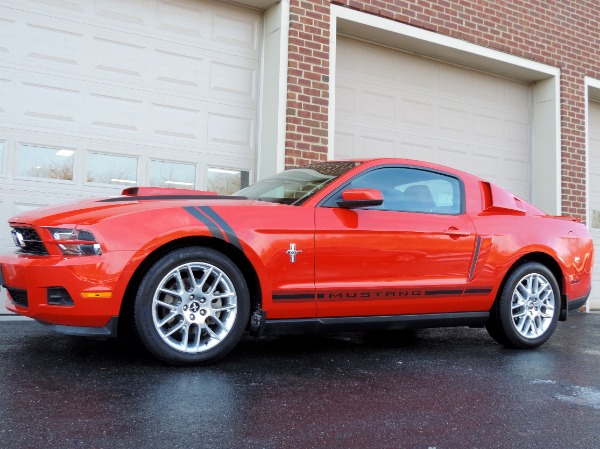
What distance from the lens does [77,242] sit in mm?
3543

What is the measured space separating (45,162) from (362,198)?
3.92 meters

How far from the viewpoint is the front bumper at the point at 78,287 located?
3488mm

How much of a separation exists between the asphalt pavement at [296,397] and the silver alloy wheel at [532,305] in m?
0.24

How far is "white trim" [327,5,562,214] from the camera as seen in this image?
8203 mm

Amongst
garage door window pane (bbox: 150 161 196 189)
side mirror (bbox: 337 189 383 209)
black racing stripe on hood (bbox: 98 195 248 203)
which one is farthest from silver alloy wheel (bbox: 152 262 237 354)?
garage door window pane (bbox: 150 161 196 189)

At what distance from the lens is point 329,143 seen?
781 cm

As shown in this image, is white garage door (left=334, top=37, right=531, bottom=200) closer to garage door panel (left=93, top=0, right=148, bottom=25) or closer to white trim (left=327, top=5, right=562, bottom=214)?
white trim (left=327, top=5, right=562, bottom=214)

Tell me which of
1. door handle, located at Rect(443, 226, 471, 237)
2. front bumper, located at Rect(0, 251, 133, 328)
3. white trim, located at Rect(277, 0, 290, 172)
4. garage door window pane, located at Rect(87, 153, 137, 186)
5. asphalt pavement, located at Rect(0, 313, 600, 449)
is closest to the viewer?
asphalt pavement, located at Rect(0, 313, 600, 449)

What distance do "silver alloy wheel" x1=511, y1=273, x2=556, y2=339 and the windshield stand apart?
173 centimetres

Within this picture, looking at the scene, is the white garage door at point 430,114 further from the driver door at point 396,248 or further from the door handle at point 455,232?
the door handle at point 455,232

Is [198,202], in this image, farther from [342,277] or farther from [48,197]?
[48,197]

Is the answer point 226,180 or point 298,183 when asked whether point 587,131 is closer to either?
point 226,180

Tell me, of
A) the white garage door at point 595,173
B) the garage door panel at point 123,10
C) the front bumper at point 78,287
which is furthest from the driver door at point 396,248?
the white garage door at point 595,173

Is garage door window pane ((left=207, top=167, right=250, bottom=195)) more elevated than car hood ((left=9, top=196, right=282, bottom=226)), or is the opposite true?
garage door window pane ((left=207, top=167, right=250, bottom=195))
